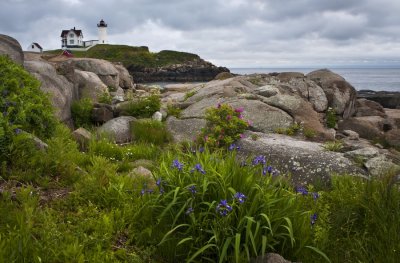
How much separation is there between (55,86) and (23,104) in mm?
6091

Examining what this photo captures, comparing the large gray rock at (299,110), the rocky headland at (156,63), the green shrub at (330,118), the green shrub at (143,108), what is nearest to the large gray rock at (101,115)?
the green shrub at (143,108)

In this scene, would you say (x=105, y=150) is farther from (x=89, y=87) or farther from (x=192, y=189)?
(x=89, y=87)

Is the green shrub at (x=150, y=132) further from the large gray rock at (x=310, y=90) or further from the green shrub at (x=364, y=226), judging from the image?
the large gray rock at (x=310, y=90)

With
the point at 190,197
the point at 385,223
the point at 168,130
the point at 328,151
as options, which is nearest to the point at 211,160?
the point at 190,197

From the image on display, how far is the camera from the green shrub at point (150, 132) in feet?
40.6

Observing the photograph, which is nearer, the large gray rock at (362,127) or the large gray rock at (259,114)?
the large gray rock at (259,114)

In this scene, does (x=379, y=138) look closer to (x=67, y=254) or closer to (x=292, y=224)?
(x=292, y=224)

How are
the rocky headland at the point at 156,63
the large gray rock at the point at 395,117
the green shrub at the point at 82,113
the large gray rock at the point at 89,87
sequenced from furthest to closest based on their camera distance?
the rocky headland at the point at 156,63, the large gray rock at the point at 395,117, the large gray rock at the point at 89,87, the green shrub at the point at 82,113

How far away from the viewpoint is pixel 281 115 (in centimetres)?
1441

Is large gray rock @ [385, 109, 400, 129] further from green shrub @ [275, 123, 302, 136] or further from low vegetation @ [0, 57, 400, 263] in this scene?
low vegetation @ [0, 57, 400, 263]

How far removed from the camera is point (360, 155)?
1015 centimetres

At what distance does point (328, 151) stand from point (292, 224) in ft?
19.0

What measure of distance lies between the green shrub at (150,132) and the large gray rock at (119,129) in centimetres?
22

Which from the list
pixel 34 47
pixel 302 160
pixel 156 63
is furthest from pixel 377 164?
pixel 34 47
